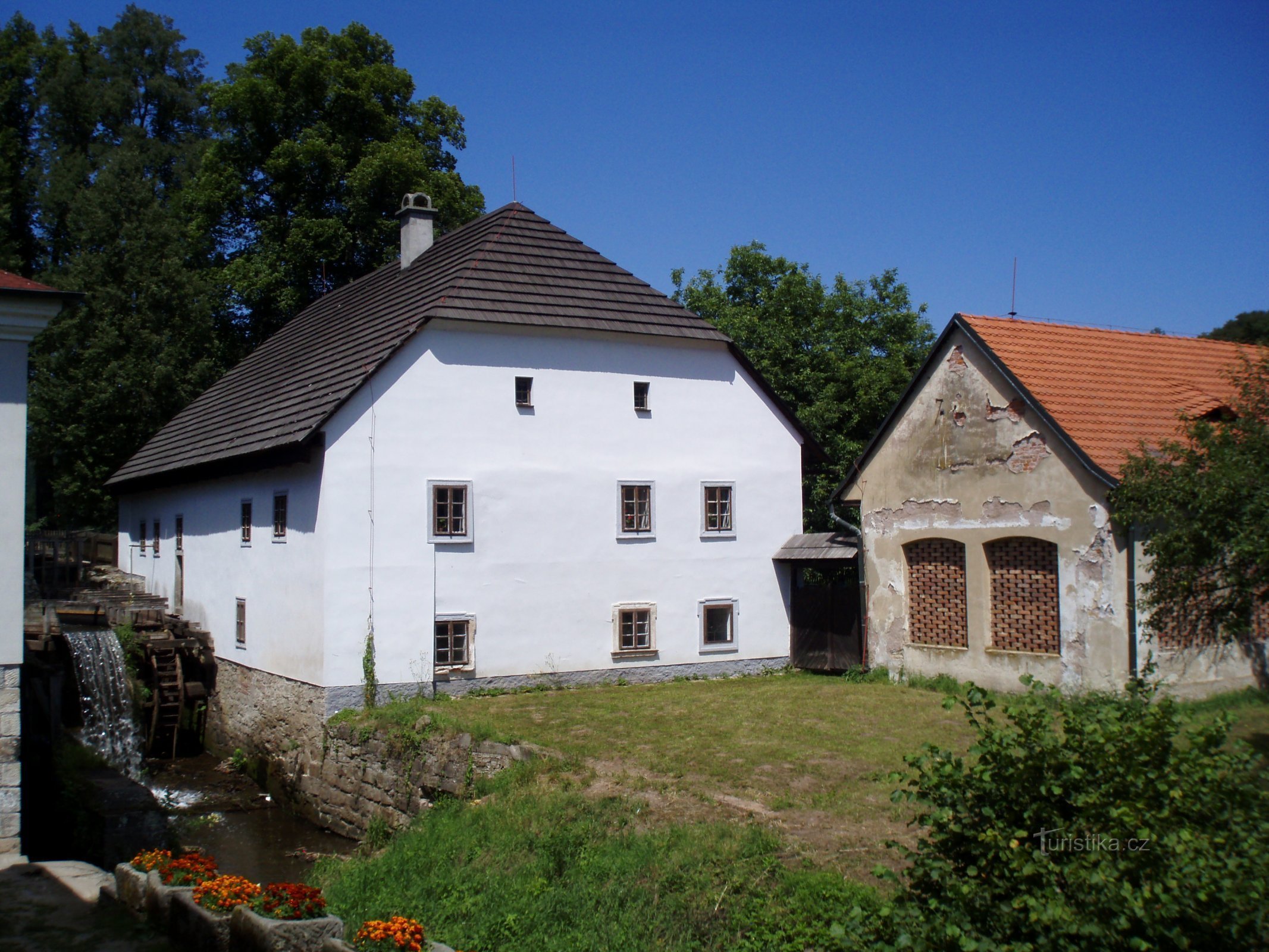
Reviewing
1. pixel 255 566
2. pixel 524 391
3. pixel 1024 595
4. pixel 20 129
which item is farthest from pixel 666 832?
pixel 20 129

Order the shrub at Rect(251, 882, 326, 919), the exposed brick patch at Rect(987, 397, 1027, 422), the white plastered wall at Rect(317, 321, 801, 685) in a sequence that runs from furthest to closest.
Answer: the white plastered wall at Rect(317, 321, 801, 685)
the exposed brick patch at Rect(987, 397, 1027, 422)
the shrub at Rect(251, 882, 326, 919)

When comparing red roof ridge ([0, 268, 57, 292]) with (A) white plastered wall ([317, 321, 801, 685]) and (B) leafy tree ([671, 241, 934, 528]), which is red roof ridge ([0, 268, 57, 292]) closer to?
(A) white plastered wall ([317, 321, 801, 685])

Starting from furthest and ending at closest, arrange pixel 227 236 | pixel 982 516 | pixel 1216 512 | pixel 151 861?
pixel 227 236, pixel 982 516, pixel 1216 512, pixel 151 861

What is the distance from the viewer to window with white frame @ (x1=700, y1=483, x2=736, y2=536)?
18.4m

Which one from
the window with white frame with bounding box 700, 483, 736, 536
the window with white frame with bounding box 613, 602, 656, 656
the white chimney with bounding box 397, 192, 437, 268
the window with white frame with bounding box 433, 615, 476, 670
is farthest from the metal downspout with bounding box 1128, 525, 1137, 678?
the white chimney with bounding box 397, 192, 437, 268

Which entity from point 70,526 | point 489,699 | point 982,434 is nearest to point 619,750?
point 489,699

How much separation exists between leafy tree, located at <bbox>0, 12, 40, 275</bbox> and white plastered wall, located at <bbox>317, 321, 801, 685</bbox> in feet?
88.4

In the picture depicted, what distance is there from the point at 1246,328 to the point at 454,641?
29.8 metres

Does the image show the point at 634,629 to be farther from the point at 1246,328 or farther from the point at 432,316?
the point at 1246,328

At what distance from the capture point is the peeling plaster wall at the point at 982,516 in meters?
13.0

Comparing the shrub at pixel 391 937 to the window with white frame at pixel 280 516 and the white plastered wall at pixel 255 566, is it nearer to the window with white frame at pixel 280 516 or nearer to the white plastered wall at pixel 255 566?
the white plastered wall at pixel 255 566

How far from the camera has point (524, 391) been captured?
1706 cm

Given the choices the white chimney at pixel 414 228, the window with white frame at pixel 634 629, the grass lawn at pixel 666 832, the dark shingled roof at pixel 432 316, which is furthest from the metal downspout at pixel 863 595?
the white chimney at pixel 414 228

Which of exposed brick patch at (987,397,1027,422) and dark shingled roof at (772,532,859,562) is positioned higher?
exposed brick patch at (987,397,1027,422)
